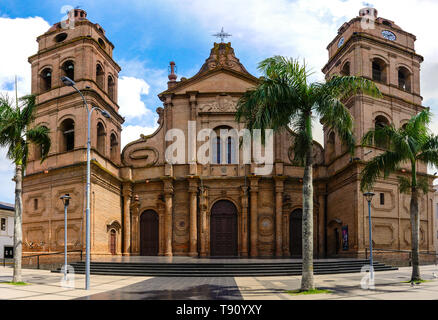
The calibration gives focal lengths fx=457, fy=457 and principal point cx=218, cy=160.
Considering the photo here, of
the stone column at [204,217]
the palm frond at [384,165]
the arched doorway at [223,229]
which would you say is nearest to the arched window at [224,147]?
the stone column at [204,217]

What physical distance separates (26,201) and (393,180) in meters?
25.4

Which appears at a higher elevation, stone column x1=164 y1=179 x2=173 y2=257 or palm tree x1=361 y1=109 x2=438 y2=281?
palm tree x1=361 y1=109 x2=438 y2=281

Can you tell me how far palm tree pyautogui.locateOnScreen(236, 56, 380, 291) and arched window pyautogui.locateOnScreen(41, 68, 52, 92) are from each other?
72.9 ft

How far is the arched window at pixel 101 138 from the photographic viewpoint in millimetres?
33469

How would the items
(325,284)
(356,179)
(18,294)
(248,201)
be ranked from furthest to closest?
(248,201)
(356,179)
(325,284)
(18,294)

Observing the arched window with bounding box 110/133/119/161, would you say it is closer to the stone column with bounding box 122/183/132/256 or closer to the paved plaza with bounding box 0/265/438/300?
the stone column with bounding box 122/183/132/256

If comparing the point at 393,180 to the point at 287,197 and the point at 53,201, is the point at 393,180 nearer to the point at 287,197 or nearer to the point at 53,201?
→ the point at 287,197

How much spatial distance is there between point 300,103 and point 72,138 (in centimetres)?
2182

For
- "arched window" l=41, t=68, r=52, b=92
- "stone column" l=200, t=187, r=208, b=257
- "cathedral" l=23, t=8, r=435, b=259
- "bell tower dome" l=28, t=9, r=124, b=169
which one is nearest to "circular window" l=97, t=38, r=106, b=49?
"bell tower dome" l=28, t=9, r=124, b=169

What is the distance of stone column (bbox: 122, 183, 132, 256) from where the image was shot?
34500 mm

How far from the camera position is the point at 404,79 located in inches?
1364
